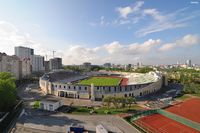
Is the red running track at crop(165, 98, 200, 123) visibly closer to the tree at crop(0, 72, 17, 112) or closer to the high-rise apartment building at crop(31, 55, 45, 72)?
the tree at crop(0, 72, 17, 112)

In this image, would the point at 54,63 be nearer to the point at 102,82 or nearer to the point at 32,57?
the point at 32,57

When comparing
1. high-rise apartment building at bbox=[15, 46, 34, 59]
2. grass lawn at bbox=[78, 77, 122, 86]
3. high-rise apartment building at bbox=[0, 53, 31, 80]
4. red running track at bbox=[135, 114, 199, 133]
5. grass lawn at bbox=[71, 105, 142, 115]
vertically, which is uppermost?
high-rise apartment building at bbox=[15, 46, 34, 59]

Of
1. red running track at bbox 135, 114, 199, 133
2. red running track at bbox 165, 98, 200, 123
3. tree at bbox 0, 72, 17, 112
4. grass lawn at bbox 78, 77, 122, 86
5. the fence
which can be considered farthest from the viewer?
grass lawn at bbox 78, 77, 122, 86

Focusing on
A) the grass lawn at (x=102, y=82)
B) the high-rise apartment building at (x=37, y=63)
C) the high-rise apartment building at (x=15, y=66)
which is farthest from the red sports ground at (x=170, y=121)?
the high-rise apartment building at (x=37, y=63)

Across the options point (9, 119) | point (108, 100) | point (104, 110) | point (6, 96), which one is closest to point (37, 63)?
point (6, 96)

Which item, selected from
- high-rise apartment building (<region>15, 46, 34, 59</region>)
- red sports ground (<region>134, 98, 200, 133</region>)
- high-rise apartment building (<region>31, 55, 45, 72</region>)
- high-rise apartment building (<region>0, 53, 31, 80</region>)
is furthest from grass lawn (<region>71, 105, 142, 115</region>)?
high-rise apartment building (<region>15, 46, 34, 59</region>)

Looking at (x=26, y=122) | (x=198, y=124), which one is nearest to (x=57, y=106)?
Answer: (x=26, y=122)
